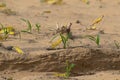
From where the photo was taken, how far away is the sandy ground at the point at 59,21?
3.25m

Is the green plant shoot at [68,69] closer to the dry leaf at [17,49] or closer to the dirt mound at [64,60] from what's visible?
the dirt mound at [64,60]

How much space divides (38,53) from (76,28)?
1.61 m

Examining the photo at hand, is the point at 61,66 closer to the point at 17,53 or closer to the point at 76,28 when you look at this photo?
the point at 17,53

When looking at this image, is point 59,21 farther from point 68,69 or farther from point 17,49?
point 68,69

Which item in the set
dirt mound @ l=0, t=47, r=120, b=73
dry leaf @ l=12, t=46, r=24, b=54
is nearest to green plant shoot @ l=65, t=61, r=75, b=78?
dirt mound @ l=0, t=47, r=120, b=73

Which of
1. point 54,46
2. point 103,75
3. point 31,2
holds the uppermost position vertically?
point 31,2

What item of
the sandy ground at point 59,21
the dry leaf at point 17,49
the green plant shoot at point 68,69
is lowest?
the green plant shoot at point 68,69

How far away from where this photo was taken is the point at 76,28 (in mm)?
4758

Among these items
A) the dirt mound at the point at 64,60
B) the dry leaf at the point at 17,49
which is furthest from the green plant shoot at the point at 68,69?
the dry leaf at the point at 17,49

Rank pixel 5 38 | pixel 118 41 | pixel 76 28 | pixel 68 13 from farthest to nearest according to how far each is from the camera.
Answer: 1. pixel 68 13
2. pixel 76 28
3. pixel 118 41
4. pixel 5 38

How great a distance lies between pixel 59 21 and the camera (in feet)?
17.1

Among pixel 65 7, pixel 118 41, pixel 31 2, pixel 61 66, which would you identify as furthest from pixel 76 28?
pixel 31 2

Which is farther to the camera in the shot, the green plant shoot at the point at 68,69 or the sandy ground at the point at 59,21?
the sandy ground at the point at 59,21

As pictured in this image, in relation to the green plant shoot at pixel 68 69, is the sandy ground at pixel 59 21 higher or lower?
higher
